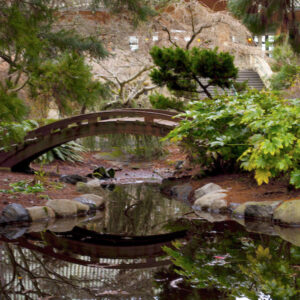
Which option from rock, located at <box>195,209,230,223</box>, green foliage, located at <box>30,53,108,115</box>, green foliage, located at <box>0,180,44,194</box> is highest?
green foliage, located at <box>30,53,108,115</box>

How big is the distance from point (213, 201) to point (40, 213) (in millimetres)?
2679

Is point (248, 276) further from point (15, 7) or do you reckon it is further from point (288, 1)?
point (288, 1)

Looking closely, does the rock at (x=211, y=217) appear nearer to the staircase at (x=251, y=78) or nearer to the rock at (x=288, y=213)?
the rock at (x=288, y=213)

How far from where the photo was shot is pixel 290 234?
19.8 ft

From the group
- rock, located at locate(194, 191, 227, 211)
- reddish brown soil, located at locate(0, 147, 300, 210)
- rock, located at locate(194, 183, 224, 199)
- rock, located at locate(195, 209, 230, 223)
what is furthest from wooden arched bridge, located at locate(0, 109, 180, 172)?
rock, located at locate(195, 209, 230, 223)

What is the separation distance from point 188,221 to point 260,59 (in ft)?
42.8

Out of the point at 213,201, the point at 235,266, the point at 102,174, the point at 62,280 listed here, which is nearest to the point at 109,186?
the point at 102,174

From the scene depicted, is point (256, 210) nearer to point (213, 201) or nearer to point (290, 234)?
point (213, 201)

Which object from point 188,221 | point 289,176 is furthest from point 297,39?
point 188,221

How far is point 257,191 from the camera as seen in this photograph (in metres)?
7.95

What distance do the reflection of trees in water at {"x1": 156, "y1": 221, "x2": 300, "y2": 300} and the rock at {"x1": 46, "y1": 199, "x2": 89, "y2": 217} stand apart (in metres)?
2.19

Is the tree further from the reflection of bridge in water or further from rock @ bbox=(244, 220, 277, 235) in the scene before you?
the reflection of bridge in water

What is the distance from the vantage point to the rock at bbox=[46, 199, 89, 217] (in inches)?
291

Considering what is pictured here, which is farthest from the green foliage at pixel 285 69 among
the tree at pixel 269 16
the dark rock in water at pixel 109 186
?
the dark rock in water at pixel 109 186
